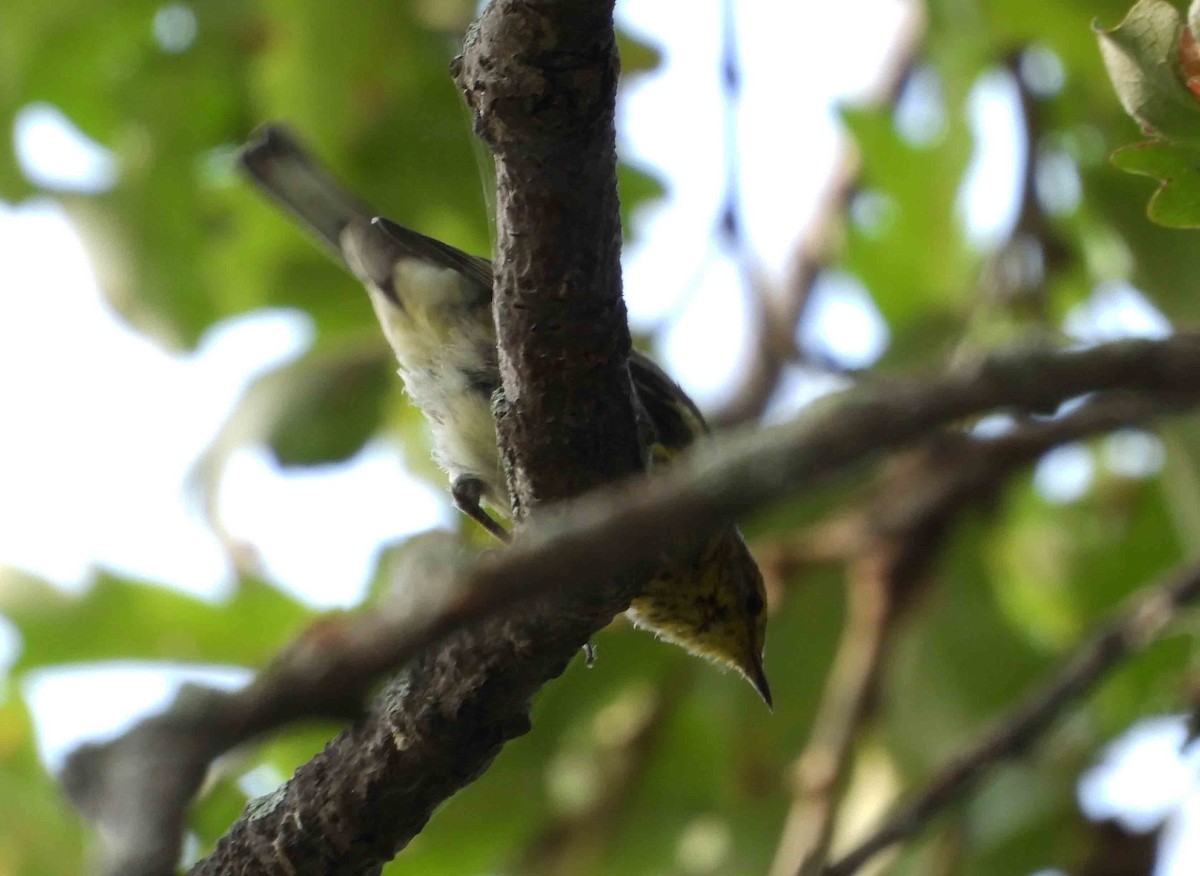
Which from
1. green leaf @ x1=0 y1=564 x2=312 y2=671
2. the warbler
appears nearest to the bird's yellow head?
the warbler

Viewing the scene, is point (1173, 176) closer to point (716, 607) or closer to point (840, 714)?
point (716, 607)

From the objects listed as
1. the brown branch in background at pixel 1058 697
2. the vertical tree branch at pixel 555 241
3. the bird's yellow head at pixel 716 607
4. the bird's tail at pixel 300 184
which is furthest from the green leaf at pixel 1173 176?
the bird's tail at pixel 300 184

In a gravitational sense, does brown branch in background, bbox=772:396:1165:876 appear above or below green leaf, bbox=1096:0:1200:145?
below

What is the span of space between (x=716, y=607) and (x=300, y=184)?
1.48 meters

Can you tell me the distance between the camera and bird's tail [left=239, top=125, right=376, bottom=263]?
3.57m

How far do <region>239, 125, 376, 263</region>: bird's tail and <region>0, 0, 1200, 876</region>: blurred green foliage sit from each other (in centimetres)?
15

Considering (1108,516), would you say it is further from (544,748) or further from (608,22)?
(608,22)

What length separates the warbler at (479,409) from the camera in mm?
2812

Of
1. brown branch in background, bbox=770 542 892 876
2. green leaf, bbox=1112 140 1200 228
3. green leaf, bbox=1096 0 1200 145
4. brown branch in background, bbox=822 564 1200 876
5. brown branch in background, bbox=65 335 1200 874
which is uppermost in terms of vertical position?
brown branch in background, bbox=65 335 1200 874

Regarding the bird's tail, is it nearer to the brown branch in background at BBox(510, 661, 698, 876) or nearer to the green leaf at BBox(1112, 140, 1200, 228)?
the brown branch in background at BBox(510, 661, 698, 876)

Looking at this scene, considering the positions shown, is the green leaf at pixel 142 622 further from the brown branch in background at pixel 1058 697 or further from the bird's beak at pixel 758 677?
the brown branch in background at pixel 1058 697

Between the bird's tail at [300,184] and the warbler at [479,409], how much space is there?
22 centimetres

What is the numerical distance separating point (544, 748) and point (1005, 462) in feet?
7.80

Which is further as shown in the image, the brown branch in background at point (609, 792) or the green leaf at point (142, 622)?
the brown branch in background at point (609, 792)
